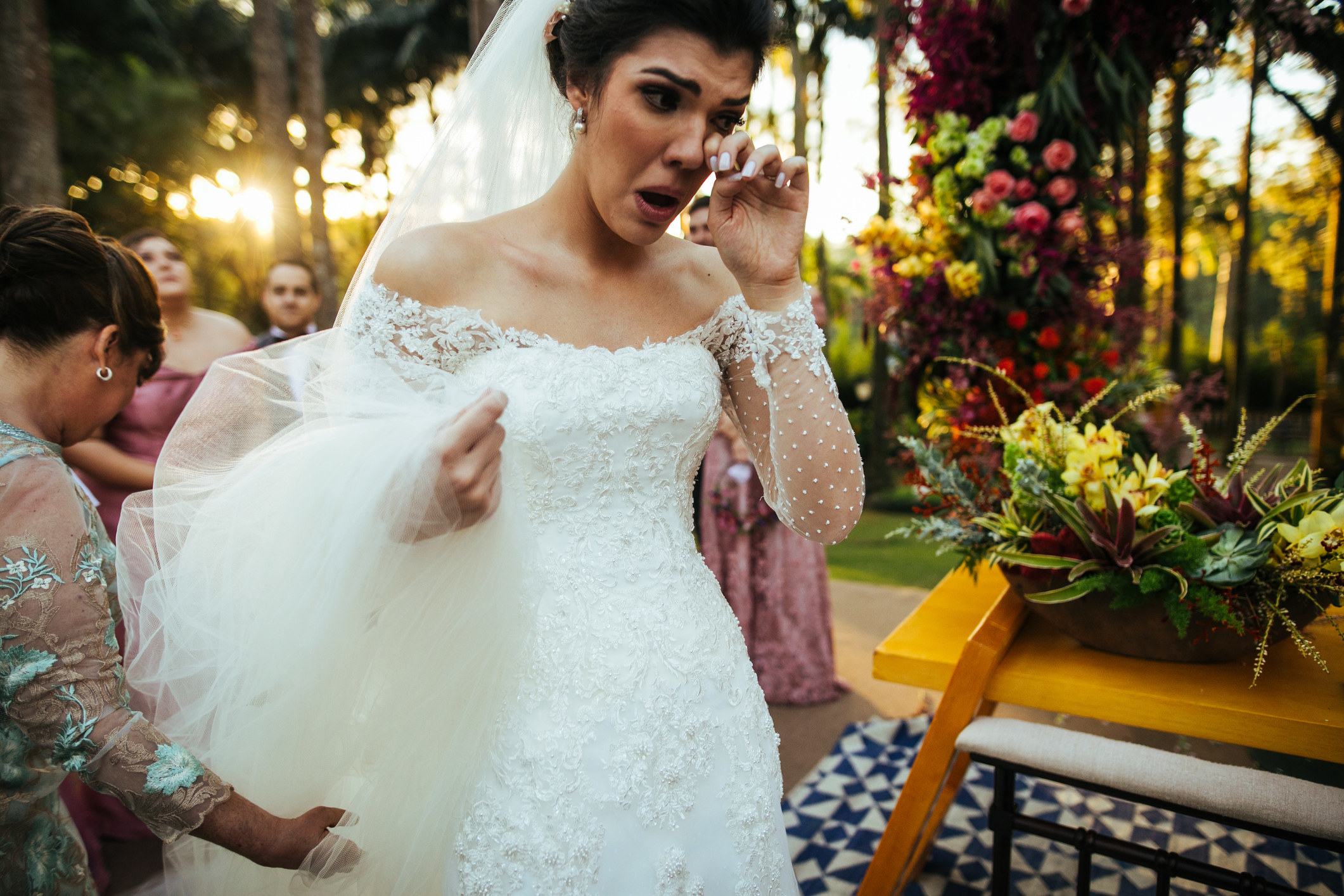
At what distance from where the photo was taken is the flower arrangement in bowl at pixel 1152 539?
1.52 m

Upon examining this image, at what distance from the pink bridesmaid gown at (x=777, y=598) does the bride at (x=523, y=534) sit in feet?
8.55

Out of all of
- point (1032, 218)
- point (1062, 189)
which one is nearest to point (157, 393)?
point (1032, 218)

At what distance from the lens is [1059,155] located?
2.63 metres

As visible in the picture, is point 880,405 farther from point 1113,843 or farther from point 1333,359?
point 1113,843

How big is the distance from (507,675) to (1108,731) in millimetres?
3426

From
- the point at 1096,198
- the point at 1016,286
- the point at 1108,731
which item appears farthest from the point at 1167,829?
the point at 1096,198

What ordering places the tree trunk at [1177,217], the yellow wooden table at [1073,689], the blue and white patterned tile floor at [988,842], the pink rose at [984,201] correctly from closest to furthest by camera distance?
1. the yellow wooden table at [1073,689]
2. the blue and white patterned tile floor at [988,842]
3. the pink rose at [984,201]
4. the tree trunk at [1177,217]

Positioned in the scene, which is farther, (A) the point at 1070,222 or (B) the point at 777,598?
(B) the point at 777,598

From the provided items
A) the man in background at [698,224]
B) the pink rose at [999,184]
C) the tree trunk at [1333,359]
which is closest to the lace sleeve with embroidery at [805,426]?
the pink rose at [999,184]

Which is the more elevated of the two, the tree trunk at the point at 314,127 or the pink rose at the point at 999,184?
the tree trunk at the point at 314,127

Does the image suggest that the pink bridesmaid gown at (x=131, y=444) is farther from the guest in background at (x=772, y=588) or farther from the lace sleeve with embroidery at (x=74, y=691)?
the guest in background at (x=772, y=588)

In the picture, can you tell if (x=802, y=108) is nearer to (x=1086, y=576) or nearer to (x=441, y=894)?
(x=1086, y=576)

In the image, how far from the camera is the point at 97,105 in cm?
1315

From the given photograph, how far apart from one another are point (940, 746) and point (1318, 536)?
0.91m
